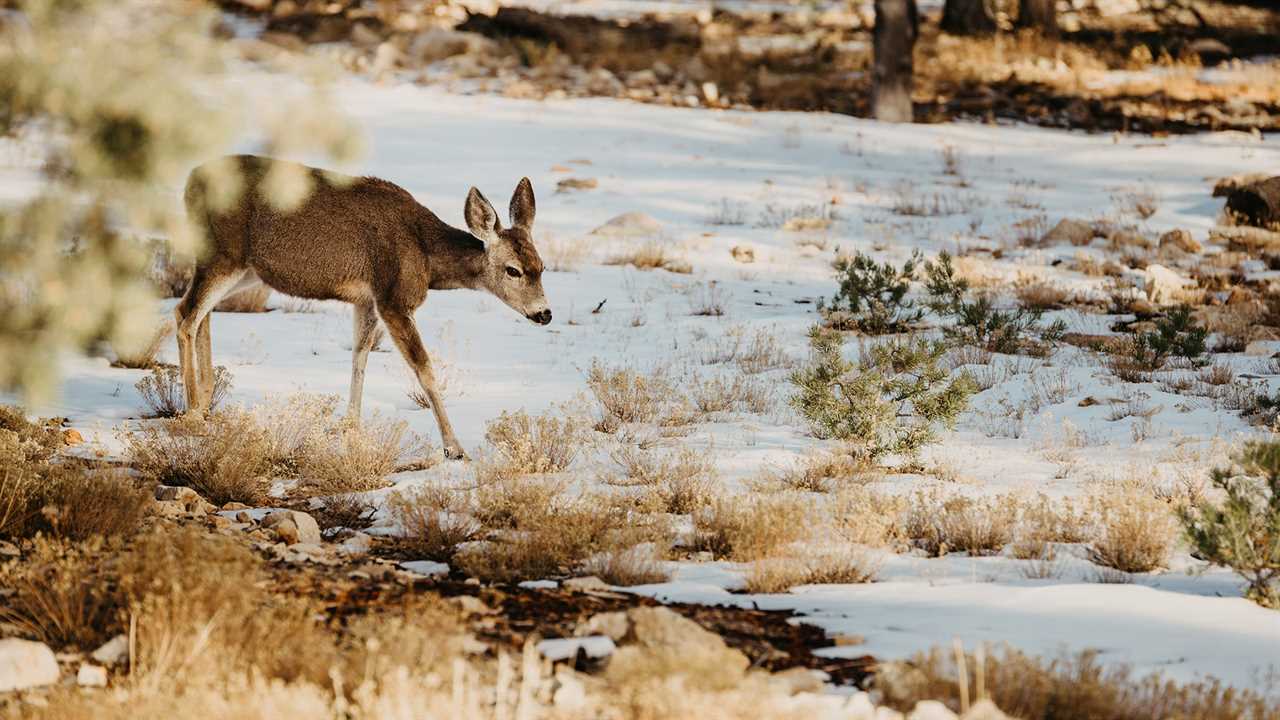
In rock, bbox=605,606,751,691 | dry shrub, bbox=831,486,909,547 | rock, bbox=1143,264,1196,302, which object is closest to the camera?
rock, bbox=605,606,751,691

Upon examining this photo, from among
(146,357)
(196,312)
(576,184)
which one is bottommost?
(146,357)

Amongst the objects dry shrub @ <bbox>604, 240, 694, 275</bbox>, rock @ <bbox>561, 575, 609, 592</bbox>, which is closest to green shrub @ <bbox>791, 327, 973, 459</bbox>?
rock @ <bbox>561, 575, 609, 592</bbox>

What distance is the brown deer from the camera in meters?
9.00

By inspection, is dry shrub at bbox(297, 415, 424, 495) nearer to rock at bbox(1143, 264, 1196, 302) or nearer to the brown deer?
the brown deer

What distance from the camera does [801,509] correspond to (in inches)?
261

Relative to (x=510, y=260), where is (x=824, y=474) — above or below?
below

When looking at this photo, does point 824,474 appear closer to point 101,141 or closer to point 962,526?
point 962,526

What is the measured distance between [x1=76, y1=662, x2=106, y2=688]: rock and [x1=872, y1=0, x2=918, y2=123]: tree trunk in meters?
21.4

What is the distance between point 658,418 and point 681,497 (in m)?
2.26

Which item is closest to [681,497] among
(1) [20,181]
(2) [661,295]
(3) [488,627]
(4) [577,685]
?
(3) [488,627]

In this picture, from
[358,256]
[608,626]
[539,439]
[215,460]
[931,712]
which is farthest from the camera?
[358,256]

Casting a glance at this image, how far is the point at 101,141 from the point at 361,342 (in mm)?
4562

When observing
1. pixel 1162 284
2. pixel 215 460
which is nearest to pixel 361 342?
pixel 215 460

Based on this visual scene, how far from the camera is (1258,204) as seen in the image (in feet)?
58.8
